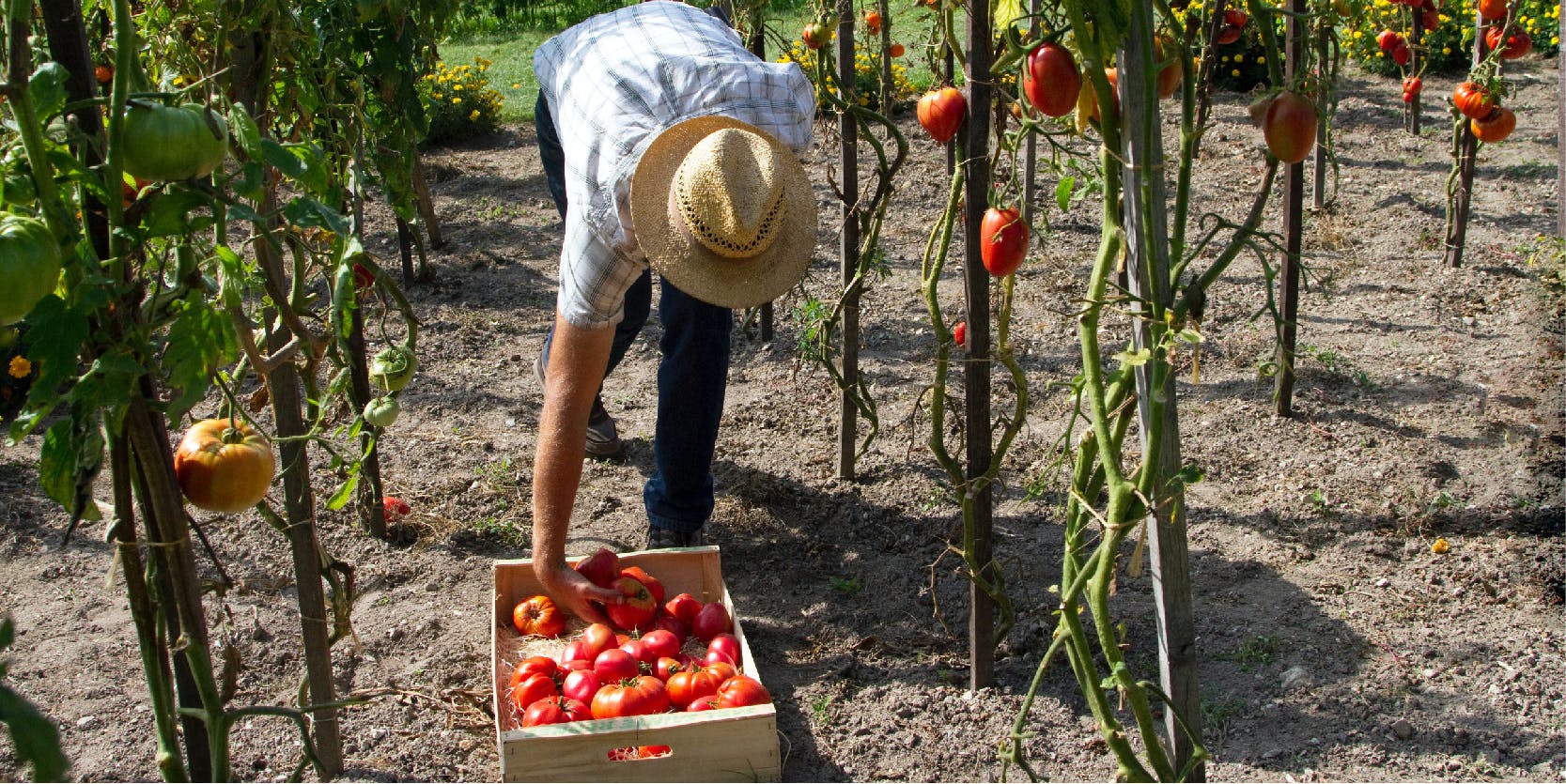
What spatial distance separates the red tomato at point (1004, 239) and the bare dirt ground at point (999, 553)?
404 mm

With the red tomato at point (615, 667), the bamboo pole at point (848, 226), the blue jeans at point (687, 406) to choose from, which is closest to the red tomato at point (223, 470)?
the red tomato at point (615, 667)

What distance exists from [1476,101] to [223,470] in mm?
3764

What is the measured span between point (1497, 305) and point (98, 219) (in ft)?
14.2

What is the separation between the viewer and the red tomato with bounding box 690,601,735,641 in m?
2.55

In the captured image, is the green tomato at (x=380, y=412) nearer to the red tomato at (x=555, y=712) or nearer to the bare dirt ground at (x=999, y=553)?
the bare dirt ground at (x=999, y=553)

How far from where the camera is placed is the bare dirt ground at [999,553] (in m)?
2.33

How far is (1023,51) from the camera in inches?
60.6

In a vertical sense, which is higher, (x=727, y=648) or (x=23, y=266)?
(x=23, y=266)

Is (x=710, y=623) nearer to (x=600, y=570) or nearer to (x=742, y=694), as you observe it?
(x=600, y=570)

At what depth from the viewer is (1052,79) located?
1.50 meters

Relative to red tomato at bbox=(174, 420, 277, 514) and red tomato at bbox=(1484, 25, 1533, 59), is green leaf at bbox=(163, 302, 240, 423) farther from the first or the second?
red tomato at bbox=(1484, 25, 1533, 59)

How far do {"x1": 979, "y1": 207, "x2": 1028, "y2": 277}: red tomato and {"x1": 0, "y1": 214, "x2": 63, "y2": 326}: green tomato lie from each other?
4.58 ft

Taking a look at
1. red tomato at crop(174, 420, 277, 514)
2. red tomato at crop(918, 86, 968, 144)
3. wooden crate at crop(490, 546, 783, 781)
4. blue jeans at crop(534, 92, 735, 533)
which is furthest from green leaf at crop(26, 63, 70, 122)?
blue jeans at crop(534, 92, 735, 533)

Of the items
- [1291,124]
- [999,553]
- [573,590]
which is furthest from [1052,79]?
[999,553]
